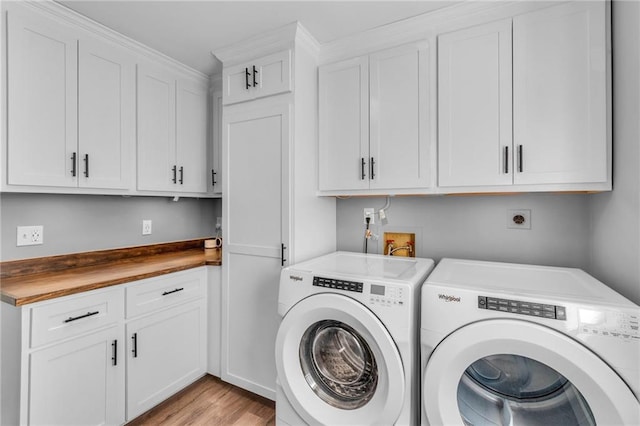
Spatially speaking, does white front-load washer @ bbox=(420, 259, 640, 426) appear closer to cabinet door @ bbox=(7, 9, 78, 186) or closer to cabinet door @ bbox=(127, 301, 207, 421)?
→ cabinet door @ bbox=(127, 301, 207, 421)

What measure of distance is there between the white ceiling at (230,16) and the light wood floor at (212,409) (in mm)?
2360

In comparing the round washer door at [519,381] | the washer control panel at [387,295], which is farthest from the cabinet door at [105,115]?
the round washer door at [519,381]

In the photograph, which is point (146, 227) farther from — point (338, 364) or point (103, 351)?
point (338, 364)

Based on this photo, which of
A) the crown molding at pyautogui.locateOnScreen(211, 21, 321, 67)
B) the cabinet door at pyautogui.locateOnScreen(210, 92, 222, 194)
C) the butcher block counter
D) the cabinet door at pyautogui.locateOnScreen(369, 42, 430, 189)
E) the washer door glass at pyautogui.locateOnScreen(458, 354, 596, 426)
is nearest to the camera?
the washer door glass at pyautogui.locateOnScreen(458, 354, 596, 426)

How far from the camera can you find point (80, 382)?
151 centimetres

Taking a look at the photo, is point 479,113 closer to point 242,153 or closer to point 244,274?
point 242,153

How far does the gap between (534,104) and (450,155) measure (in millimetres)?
436

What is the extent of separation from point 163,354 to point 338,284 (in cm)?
130

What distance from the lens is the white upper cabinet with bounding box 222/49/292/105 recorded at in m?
1.88

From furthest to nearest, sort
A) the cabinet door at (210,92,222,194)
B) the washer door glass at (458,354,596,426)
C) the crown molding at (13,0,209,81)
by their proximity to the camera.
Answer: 1. the cabinet door at (210,92,222,194)
2. the crown molding at (13,0,209,81)
3. the washer door glass at (458,354,596,426)

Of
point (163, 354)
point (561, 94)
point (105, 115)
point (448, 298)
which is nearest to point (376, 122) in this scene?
point (561, 94)

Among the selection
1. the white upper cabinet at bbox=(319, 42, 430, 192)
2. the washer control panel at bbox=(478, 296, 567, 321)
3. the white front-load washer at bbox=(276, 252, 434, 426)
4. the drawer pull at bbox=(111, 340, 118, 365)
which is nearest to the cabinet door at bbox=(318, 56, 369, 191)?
the white upper cabinet at bbox=(319, 42, 430, 192)

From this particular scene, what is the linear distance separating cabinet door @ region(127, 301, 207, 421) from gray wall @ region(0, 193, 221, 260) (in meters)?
0.74

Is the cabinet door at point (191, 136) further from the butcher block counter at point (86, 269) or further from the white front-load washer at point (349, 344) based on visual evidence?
the white front-load washer at point (349, 344)
